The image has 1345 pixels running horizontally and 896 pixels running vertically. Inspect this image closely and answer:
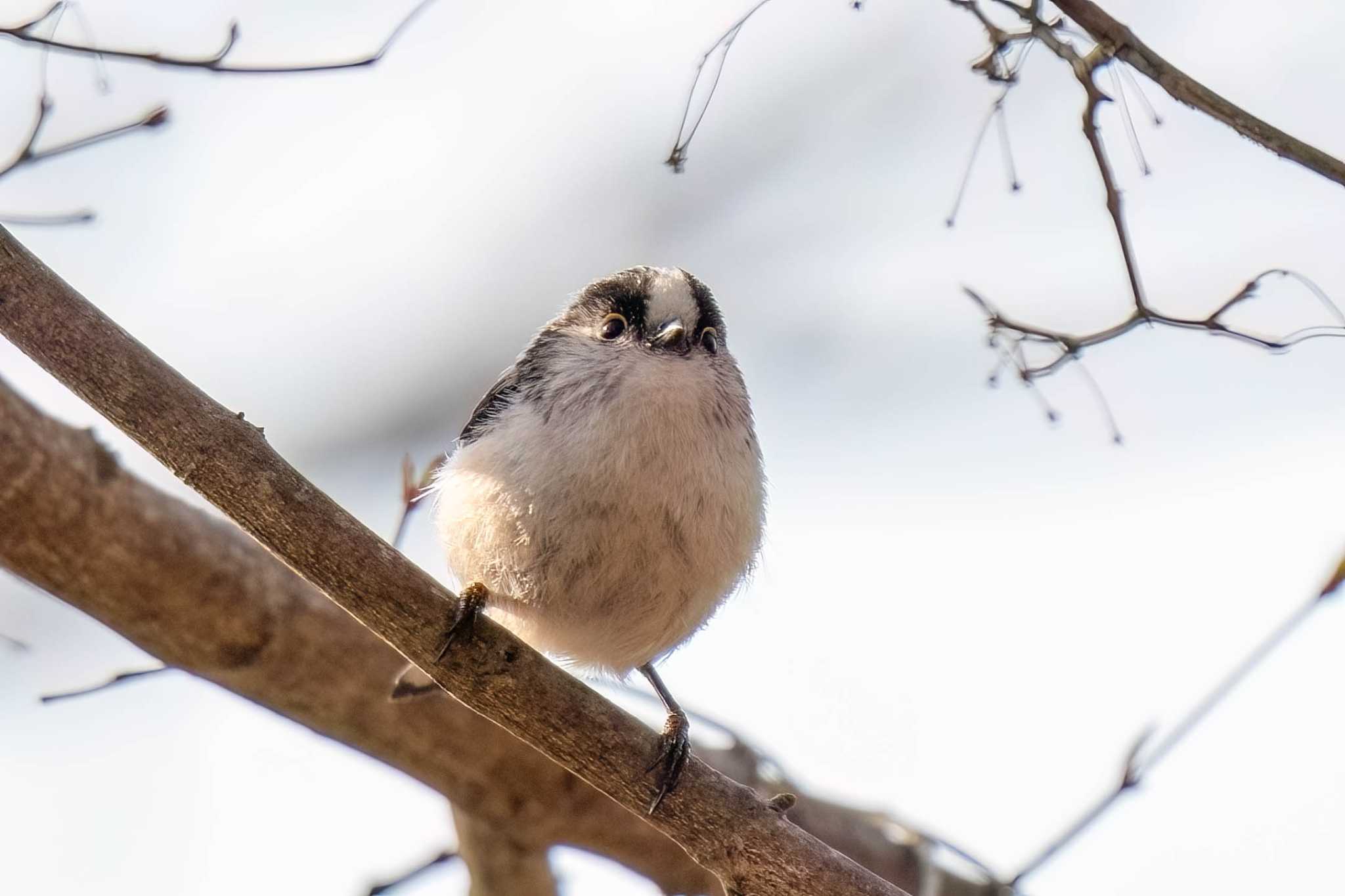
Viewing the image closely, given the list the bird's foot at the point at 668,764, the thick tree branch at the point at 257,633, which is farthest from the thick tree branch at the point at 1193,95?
the thick tree branch at the point at 257,633

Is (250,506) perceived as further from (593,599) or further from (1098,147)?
(1098,147)

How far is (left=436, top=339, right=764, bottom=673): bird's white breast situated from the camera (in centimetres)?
361

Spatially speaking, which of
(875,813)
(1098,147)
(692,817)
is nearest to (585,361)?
(692,817)

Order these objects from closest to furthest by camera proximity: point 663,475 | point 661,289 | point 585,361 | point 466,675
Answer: point 466,675 → point 663,475 → point 585,361 → point 661,289

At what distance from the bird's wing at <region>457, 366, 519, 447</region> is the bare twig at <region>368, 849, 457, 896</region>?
1.23 m

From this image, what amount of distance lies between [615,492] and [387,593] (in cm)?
79

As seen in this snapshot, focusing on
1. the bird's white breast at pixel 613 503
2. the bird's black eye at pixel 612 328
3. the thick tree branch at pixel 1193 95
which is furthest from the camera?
the bird's black eye at pixel 612 328

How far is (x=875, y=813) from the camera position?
4.75 metres

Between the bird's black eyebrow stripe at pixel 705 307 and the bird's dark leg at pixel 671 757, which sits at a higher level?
the bird's black eyebrow stripe at pixel 705 307

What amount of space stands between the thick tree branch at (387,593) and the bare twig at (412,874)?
3.11ft

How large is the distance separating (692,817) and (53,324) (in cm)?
178

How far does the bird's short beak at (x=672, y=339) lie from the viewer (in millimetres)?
3976

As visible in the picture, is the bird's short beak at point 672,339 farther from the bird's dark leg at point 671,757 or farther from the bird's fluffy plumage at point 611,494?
the bird's dark leg at point 671,757

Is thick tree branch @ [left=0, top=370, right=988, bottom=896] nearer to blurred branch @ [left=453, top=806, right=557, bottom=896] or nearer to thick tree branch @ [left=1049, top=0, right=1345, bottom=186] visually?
blurred branch @ [left=453, top=806, right=557, bottom=896]
